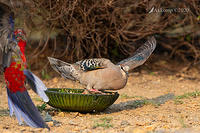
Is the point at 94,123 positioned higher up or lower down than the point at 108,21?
lower down

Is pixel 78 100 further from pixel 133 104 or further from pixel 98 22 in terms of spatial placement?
pixel 98 22

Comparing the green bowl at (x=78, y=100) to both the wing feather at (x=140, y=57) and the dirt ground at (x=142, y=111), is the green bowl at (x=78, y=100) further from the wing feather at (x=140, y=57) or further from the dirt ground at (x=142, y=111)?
the wing feather at (x=140, y=57)

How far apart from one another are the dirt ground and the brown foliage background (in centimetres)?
84

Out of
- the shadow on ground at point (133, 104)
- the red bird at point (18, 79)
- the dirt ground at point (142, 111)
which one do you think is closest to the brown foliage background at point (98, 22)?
the dirt ground at point (142, 111)

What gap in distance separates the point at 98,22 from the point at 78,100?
2907 mm

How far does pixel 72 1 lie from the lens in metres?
6.03

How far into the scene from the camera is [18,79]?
3.32 metres

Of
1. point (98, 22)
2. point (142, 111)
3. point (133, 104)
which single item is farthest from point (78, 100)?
point (98, 22)

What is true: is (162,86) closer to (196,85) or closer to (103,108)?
(196,85)

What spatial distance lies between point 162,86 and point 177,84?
365mm

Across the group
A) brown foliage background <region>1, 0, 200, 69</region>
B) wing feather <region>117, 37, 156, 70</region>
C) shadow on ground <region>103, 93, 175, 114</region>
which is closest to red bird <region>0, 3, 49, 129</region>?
shadow on ground <region>103, 93, 175, 114</region>

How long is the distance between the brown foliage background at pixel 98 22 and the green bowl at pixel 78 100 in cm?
217

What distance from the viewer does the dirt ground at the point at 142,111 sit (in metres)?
3.55

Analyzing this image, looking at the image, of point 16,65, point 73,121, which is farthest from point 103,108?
point 16,65
